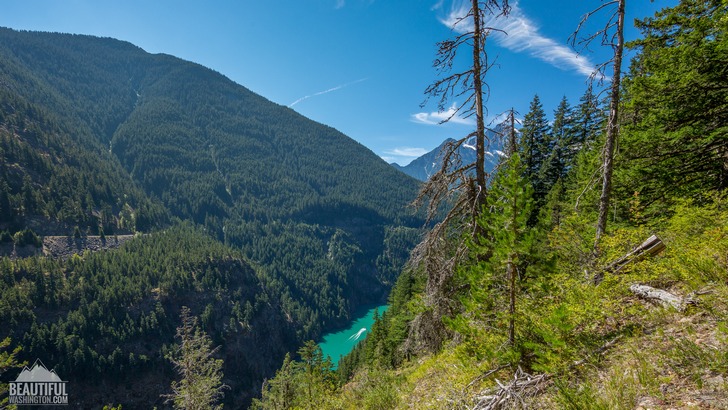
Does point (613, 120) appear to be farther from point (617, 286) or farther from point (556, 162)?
point (556, 162)

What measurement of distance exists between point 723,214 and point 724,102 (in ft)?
17.7

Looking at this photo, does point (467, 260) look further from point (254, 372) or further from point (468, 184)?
point (254, 372)

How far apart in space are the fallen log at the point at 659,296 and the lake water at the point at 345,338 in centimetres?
12380

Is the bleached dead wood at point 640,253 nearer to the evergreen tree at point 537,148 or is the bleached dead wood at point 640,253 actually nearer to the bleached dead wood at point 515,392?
the bleached dead wood at point 515,392

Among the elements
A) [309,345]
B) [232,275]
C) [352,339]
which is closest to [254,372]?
[232,275]

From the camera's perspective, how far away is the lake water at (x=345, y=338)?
435 ft

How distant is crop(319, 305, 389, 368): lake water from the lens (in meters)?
133

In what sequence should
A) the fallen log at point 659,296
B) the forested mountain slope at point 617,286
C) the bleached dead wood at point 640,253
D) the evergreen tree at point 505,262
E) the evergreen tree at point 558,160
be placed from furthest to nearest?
the evergreen tree at point 558,160, the bleached dead wood at point 640,253, the evergreen tree at point 505,262, the fallen log at point 659,296, the forested mountain slope at point 617,286

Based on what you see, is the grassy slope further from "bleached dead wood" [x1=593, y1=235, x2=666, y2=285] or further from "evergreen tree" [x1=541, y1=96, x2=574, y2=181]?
"evergreen tree" [x1=541, y1=96, x2=574, y2=181]

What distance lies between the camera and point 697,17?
35.0ft

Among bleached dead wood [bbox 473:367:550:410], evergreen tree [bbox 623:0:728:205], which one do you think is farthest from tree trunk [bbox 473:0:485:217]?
evergreen tree [bbox 623:0:728:205]
